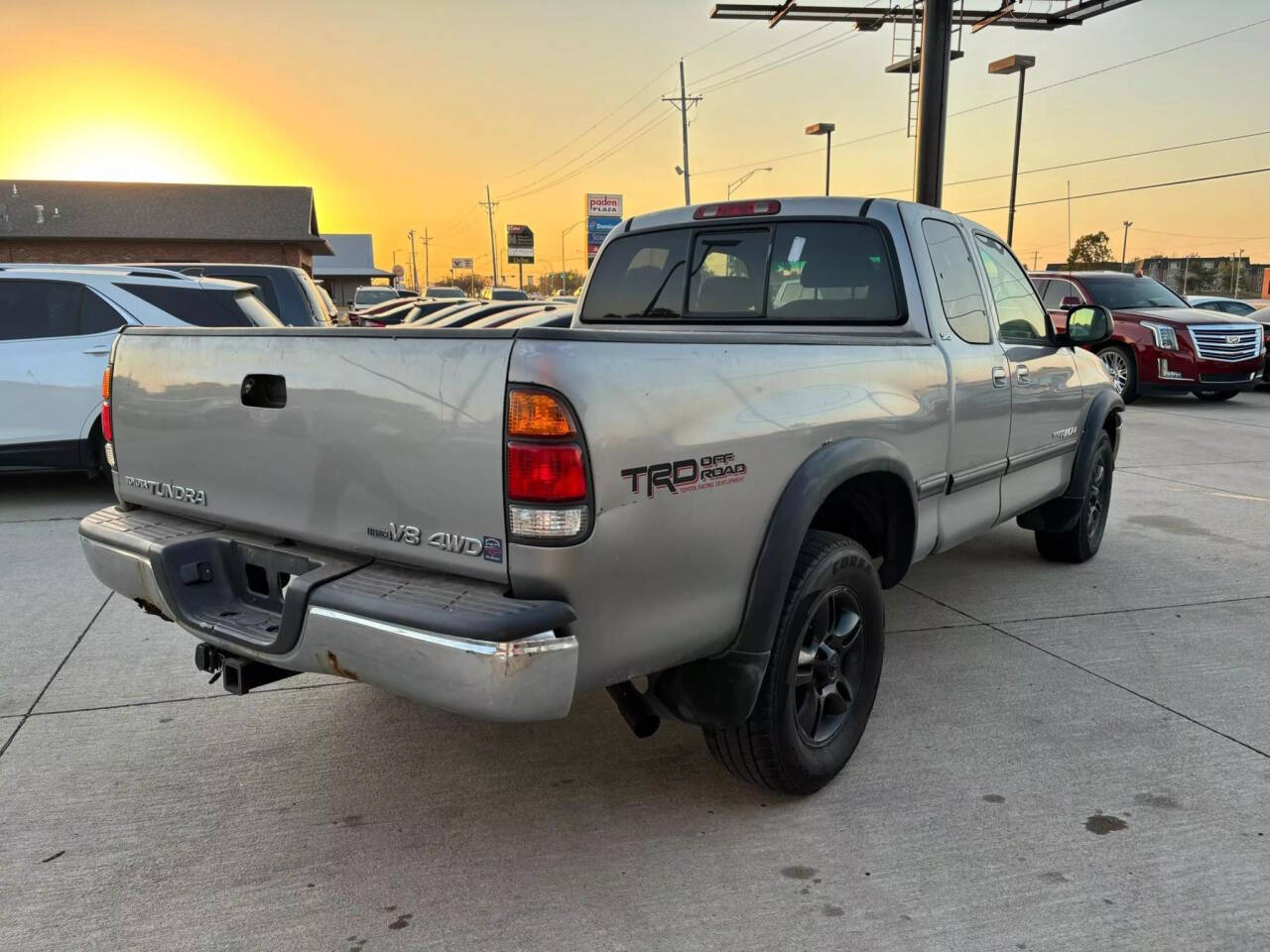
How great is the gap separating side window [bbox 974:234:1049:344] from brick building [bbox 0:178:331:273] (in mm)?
46704

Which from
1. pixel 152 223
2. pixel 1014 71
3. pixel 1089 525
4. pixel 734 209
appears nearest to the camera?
pixel 734 209

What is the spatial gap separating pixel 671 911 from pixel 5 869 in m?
1.87

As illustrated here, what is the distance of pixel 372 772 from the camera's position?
323 centimetres

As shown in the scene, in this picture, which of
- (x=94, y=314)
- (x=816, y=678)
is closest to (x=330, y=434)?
(x=816, y=678)

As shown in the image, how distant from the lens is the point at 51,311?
7309mm

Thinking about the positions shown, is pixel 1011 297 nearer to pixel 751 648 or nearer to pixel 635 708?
pixel 751 648

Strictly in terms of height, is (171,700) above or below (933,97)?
below

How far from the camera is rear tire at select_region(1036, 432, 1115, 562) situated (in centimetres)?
551

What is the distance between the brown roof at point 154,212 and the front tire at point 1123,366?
141ft

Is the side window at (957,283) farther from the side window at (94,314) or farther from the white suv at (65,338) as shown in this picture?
the side window at (94,314)

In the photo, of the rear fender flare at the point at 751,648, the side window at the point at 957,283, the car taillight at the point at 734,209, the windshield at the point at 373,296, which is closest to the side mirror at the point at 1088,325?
the side window at the point at 957,283

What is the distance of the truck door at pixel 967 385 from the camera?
3.80 metres

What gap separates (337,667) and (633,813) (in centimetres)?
115

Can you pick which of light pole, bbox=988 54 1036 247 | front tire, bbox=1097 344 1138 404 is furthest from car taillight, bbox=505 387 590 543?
light pole, bbox=988 54 1036 247
